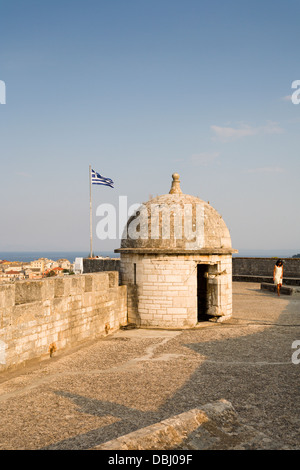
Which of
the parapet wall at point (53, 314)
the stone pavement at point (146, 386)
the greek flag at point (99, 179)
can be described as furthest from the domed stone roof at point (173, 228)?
the greek flag at point (99, 179)

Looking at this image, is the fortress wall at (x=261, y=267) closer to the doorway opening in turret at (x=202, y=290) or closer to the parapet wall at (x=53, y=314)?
the doorway opening in turret at (x=202, y=290)

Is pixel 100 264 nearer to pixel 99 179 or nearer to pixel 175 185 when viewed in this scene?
pixel 99 179

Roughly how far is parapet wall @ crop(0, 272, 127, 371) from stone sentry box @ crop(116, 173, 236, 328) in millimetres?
847

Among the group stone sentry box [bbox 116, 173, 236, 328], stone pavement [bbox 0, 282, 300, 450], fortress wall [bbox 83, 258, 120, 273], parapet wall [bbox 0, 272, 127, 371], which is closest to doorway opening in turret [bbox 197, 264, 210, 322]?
stone sentry box [bbox 116, 173, 236, 328]

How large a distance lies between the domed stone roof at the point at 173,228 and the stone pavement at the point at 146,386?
2.79 metres

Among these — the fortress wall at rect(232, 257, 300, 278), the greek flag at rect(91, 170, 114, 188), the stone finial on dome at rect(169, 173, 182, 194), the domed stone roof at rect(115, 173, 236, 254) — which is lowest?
the fortress wall at rect(232, 257, 300, 278)

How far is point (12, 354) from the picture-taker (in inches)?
295

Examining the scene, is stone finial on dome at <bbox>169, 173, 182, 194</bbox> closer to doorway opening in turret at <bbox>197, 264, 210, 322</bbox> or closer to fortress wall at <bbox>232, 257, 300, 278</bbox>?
doorway opening in turret at <bbox>197, 264, 210, 322</bbox>

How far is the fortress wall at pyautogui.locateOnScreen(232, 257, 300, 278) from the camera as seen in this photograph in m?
25.1

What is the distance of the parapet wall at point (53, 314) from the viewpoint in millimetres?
7525

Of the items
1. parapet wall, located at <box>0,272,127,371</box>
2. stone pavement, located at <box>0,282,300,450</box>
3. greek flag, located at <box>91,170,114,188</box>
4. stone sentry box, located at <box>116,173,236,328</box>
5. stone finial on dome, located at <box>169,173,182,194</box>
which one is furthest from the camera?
greek flag, located at <box>91,170,114,188</box>
